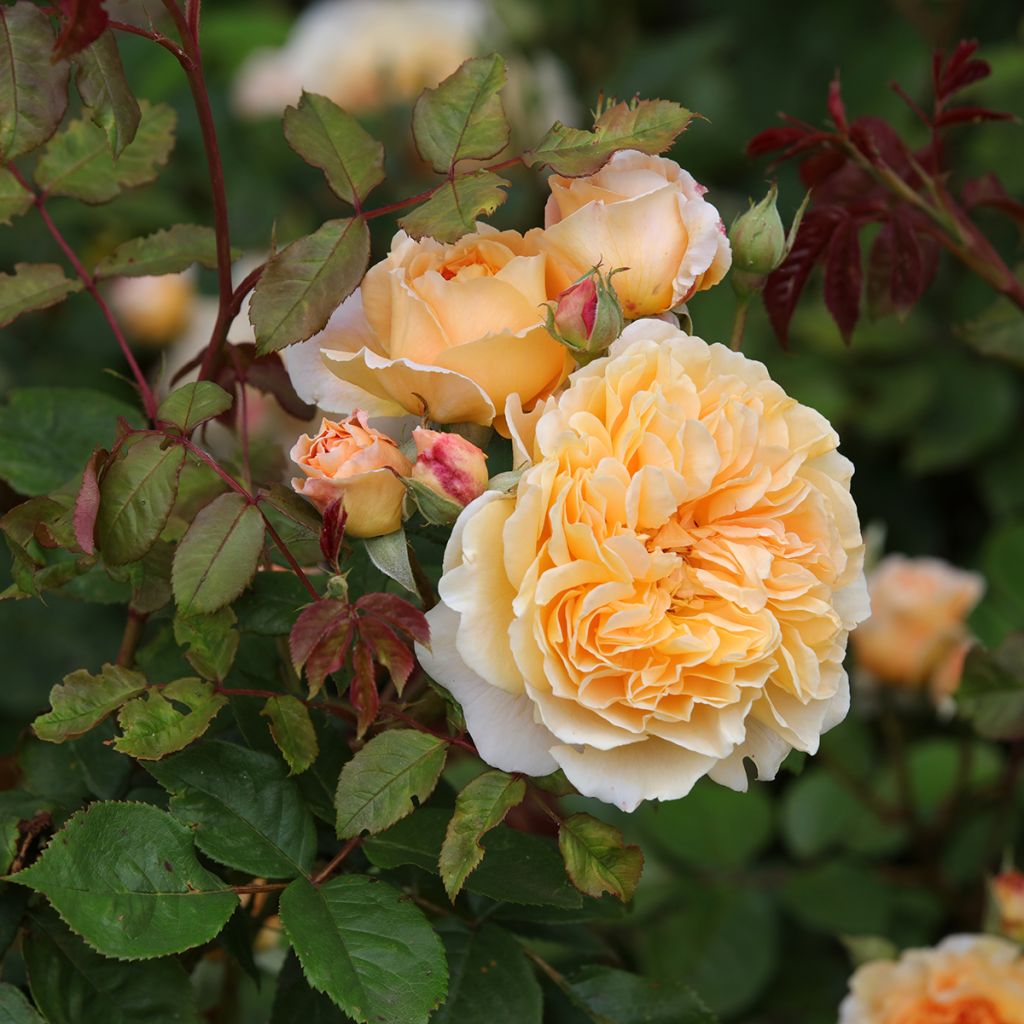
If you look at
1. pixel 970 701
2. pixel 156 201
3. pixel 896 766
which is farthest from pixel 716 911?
pixel 156 201

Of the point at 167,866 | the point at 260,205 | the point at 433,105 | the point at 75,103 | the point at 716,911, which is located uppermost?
the point at 433,105

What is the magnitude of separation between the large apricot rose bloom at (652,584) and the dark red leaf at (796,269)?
17 cm

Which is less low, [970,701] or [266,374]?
[266,374]

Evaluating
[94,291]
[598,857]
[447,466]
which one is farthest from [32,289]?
[598,857]

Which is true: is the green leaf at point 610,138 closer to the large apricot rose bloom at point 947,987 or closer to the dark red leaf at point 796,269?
the dark red leaf at point 796,269

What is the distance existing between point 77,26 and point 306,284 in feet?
0.42

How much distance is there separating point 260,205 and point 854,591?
134cm

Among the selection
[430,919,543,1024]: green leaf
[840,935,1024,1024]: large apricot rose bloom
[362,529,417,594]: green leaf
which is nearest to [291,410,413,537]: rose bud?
[362,529,417,594]: green leaf

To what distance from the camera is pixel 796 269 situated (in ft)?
2.36

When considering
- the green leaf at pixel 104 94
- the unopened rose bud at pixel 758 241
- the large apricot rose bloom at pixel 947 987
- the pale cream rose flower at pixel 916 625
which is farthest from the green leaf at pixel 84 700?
the pale cream rose flower at pixel 916 625

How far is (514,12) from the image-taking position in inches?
69.9

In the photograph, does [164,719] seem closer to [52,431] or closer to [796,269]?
[52,431]

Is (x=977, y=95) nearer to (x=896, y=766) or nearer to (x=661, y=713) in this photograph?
(x=896, y=766)

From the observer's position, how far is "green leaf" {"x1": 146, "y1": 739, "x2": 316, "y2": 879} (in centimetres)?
55
